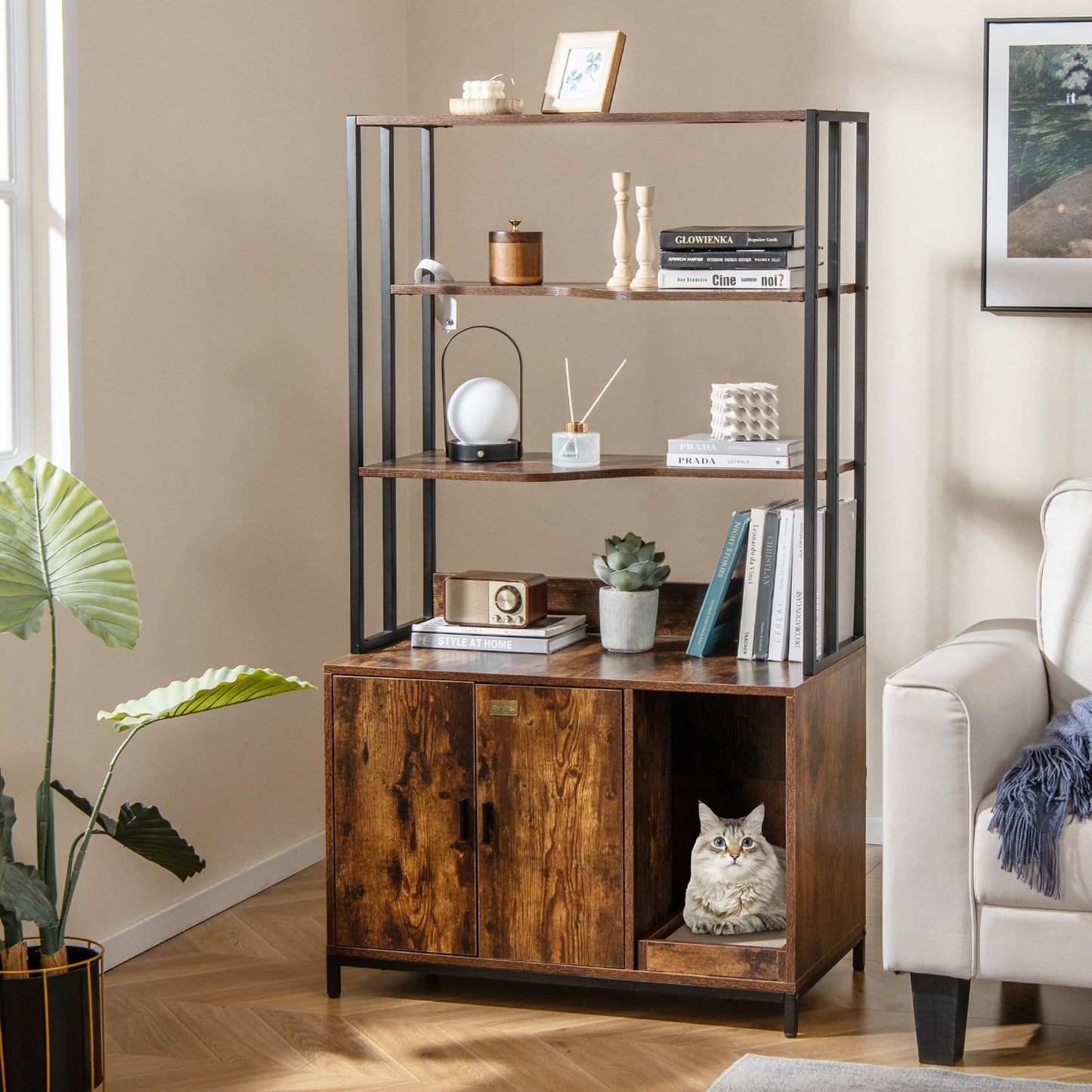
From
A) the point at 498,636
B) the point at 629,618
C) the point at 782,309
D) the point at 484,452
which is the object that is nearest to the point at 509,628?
the point at 498,636

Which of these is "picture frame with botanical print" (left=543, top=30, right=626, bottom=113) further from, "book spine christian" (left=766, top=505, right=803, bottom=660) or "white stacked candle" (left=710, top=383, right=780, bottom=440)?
"book spine christian" (left=766, top=505, right=803, bottom=660)

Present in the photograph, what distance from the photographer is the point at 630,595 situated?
3.12 meters

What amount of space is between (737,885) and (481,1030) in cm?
52

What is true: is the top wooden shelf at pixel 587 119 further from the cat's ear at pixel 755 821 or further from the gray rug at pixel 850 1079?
the gray rug at pixel 850 1079

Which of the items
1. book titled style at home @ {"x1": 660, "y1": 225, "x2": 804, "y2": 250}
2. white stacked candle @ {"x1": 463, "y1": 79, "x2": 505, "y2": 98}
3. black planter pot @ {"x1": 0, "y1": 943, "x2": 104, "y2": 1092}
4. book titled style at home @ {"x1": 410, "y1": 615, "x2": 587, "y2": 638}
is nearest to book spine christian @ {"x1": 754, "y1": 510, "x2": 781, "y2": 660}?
book titled style at home @ {"x1": 410, "y1": 615, "x2": 587, "y2": 638}

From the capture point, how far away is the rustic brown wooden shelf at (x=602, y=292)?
2.88 m

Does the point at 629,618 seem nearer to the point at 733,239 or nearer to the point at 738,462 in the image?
the point at 738,462

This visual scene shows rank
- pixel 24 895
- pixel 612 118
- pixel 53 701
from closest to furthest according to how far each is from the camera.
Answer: pixel 24 895 < pixel 53 701 < pixel 612 118

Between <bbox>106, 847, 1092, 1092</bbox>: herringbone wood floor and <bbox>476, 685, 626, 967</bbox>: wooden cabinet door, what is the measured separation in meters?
0.15

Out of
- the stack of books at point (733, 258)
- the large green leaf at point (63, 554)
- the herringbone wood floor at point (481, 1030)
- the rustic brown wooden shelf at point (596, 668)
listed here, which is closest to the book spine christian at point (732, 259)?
the stack of books at point (733, 258)

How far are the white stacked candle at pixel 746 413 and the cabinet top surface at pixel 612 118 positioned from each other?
0.47 meters

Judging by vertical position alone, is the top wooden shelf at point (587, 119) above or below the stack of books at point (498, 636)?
above

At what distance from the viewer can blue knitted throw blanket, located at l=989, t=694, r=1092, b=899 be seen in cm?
261

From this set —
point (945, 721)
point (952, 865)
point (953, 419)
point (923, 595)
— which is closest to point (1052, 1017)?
point (952, 865)
